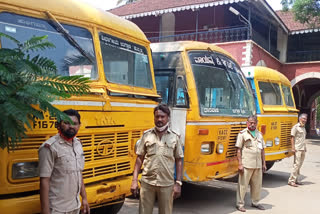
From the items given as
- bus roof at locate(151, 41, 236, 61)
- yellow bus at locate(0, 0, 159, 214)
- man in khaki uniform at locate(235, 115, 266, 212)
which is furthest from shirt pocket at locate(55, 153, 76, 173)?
man in khaki uniform at locate(235, 115, 266, 212)

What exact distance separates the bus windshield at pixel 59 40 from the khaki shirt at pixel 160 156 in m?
0.99

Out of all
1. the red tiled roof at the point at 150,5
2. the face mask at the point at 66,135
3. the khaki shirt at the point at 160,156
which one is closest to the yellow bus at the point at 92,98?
the face mask at the point at 66,135

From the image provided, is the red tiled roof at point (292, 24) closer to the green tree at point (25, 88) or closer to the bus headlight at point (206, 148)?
the bus headlight at point (206, 148)

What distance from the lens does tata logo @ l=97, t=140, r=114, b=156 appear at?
11.8 feet

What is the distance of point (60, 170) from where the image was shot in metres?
2.87

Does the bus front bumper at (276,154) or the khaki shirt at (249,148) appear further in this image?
the bus front bumper at (276,154)

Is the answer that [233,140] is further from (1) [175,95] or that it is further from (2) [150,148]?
(2) [150,148]

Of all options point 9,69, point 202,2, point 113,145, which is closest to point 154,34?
point 202,2

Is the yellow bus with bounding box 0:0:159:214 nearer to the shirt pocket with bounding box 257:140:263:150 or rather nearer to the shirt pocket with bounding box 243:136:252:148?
the shirt pocket with bounding box 243:136:252:148

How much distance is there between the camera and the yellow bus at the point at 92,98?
9.73 ft

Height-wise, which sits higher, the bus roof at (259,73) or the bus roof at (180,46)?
the bus roof at (180,46)

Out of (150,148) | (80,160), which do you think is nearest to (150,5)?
(150,148)

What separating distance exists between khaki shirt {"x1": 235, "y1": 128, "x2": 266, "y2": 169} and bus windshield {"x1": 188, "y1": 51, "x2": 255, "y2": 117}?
0.48 m

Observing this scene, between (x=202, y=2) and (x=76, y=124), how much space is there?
1432cm
